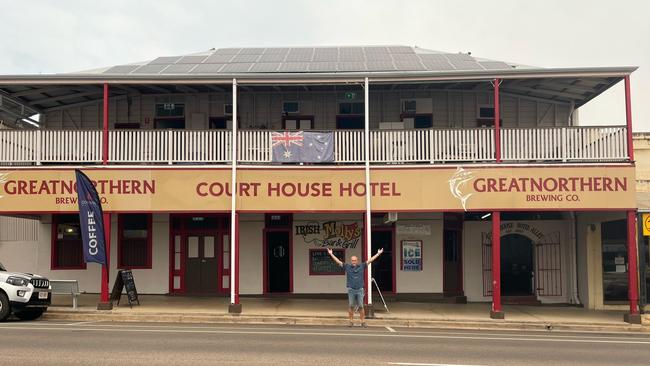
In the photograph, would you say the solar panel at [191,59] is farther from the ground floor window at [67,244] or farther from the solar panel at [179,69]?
the ground floor window at [67,244]

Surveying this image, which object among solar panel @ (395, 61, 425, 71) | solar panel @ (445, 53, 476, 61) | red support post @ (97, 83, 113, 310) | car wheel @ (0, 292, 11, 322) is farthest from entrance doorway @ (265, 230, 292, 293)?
car wheel @ (0, 292, 11, 322)

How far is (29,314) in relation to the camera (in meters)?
15.9

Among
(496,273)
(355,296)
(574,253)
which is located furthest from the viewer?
(574,253)

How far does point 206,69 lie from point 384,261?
831 centimetres

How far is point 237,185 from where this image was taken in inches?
687

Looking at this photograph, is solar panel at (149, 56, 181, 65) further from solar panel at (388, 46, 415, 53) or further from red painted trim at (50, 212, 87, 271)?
solar panel at (388, 46, 415, 53)

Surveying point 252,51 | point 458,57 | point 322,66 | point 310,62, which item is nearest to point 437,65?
point 458,57

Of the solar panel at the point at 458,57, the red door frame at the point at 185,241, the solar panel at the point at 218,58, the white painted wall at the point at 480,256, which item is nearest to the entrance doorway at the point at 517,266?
the white painted wall at the point at 480,256

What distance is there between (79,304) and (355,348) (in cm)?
1018

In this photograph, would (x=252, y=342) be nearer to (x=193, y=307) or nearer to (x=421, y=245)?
(x=193, y=307)

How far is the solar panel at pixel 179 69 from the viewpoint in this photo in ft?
60.1

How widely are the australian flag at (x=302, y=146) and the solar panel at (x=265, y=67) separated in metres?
2.03

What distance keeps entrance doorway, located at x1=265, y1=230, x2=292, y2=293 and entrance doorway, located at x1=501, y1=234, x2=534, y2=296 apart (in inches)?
278

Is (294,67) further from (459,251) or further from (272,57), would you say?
(459,251)
